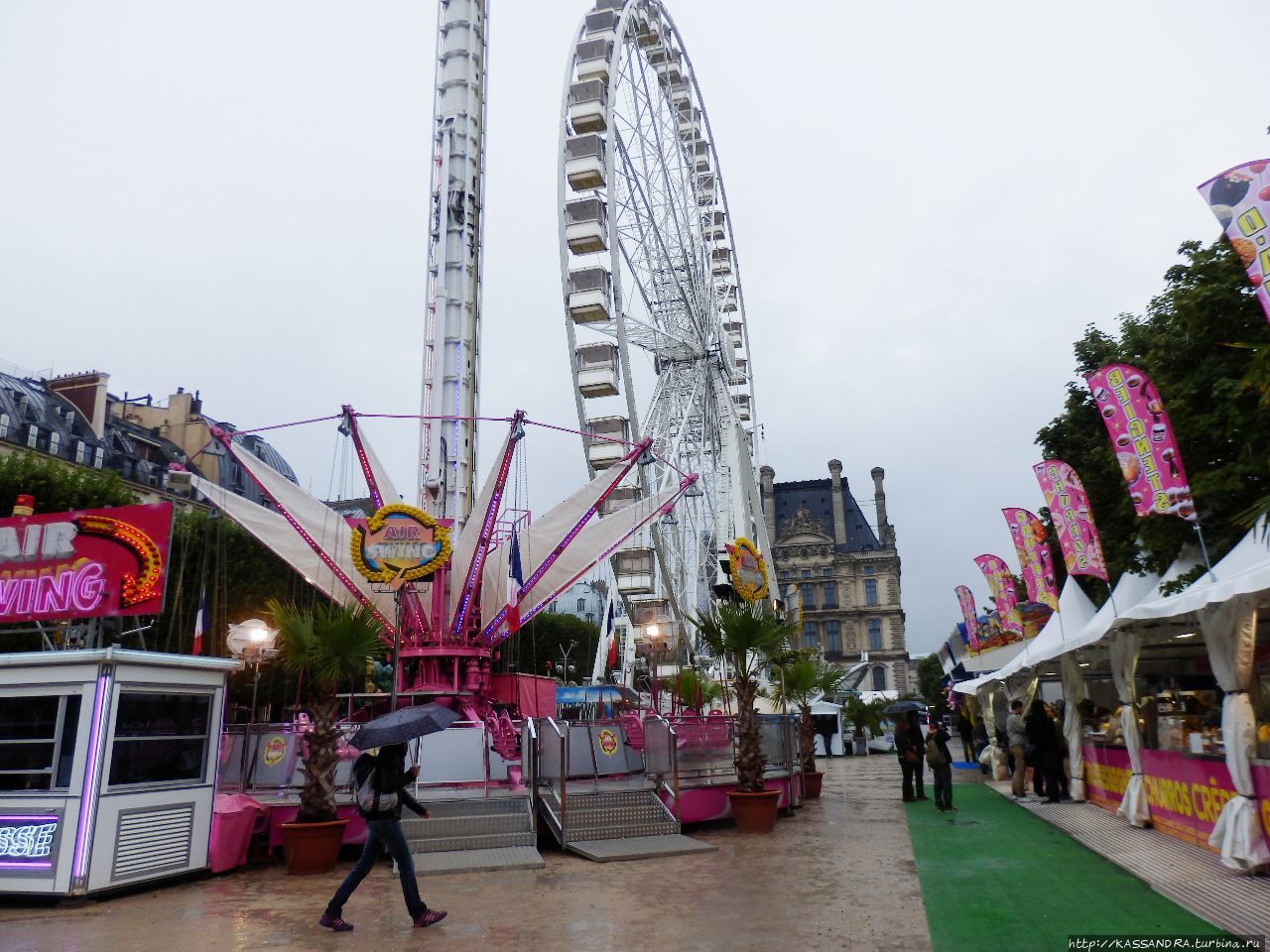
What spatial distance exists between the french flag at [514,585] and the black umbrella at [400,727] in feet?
42.3

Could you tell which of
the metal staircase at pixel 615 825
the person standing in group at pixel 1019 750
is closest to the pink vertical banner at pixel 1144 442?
the person standing in group at pixel 1019 750

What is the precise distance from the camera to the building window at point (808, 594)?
310 ft

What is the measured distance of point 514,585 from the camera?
2309 cm

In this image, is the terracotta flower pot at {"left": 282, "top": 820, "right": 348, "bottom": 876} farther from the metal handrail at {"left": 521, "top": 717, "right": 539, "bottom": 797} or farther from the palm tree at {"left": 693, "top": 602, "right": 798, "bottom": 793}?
the palm tree at {"left": 693, "top": 602, "right": 798, "bottom": 793}

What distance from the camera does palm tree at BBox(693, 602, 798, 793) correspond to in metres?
14.3

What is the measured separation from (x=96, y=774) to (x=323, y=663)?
2859 mm

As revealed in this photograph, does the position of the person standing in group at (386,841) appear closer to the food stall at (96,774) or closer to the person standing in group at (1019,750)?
the food stall at (96,774)

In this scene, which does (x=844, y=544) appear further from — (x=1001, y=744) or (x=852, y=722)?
(x=1001, y=744)

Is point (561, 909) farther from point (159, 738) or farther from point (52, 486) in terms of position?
point (52, 486)

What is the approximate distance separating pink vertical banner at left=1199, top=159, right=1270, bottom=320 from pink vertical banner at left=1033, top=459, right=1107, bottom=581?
8221 millimetres

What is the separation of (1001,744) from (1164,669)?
414 cm

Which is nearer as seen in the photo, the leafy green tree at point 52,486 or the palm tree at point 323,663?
the palm tree at point 323,663

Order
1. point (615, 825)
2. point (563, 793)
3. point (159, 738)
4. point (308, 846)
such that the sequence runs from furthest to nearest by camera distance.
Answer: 1. point (615, 825)
2. point (563, 793)
3. point (308, 846)
4. point (159, 738)

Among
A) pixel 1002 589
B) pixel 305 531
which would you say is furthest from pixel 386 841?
pixel 1002 589
